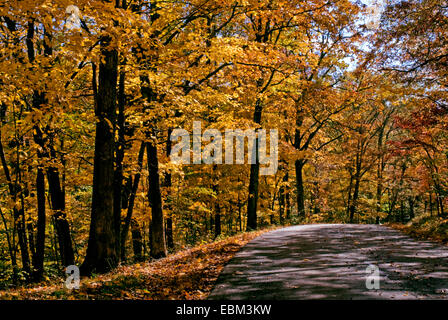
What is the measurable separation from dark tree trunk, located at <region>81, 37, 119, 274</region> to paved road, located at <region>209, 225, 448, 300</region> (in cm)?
318

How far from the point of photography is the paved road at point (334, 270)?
505cm

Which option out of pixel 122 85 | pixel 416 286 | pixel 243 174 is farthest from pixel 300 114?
pixel 416 286

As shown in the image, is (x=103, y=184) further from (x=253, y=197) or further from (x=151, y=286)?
(x=253, y=197)

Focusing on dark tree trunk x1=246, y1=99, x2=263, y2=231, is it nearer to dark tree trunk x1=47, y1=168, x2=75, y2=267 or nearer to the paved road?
the paved road

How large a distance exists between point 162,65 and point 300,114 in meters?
→ 12.6

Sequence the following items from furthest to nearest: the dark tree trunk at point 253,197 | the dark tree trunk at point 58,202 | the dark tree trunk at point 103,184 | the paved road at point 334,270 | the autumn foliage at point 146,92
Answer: the dark tree trunk at point 253,197
the dark tree trunk at point 58,202
the dark tree trunk at point 103,184
the autumn foliage at point 146,92
the paved road at point 334,270

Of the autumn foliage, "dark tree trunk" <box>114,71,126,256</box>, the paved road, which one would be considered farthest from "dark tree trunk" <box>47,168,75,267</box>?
the paved road

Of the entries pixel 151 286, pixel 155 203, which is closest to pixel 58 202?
pixel 155 203

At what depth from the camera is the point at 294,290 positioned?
17.1 ft

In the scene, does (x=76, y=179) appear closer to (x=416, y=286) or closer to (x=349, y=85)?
(x=416, y=286)

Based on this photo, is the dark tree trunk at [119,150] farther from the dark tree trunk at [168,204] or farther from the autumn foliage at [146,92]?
the dark tree trunk at [168,204]

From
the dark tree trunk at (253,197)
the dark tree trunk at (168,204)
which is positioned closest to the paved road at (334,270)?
the dark tree trunk at (253,197)

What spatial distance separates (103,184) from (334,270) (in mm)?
5594

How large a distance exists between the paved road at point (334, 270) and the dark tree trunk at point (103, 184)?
3177mm
